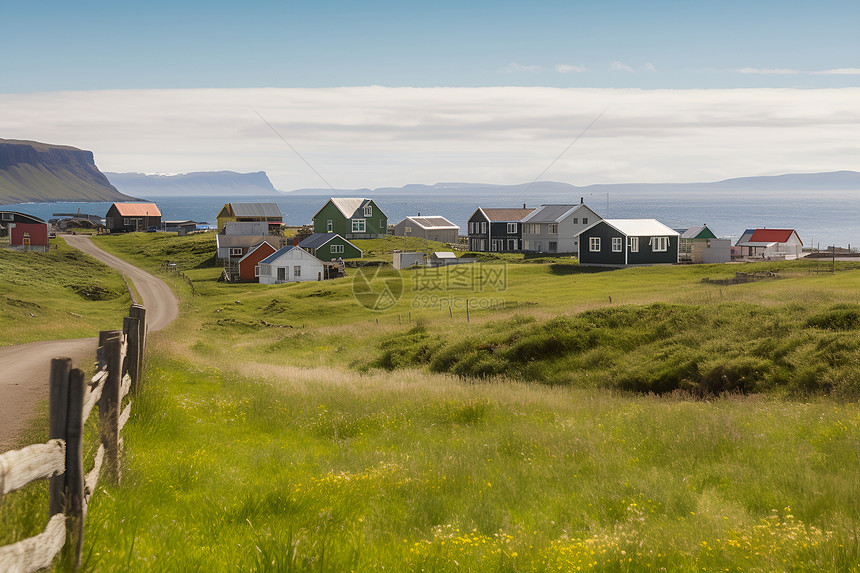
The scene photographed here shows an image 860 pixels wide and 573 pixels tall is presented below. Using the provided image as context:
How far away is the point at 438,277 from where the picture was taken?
226 ft

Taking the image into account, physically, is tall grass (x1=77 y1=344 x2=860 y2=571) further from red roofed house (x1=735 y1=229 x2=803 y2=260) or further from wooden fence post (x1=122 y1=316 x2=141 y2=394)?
red roofed house (x1=735 y1=229 x2=803 y2=260)

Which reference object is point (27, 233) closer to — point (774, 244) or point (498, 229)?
point (498, 229)

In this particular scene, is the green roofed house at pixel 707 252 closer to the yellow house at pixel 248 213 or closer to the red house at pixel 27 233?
the yellow house at pixel 248 213

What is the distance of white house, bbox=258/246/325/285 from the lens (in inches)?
3174

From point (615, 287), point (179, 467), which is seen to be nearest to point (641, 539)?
point (179, 467)

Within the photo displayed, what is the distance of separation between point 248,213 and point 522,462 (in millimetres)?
132653

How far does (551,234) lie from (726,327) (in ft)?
255

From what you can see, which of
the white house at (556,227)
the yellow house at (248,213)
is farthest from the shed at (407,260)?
the yellow house at (248,213)

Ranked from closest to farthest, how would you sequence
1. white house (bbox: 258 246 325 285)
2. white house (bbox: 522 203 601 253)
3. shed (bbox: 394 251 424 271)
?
white house (bbox: 258 246 325 285), shed (bbox: 394 251 424 271), white house (bbox: 522 203 601 253)

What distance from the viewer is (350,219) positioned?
122 meters

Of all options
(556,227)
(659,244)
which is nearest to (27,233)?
(556,227)

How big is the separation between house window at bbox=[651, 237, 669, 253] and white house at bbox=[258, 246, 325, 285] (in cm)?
4057

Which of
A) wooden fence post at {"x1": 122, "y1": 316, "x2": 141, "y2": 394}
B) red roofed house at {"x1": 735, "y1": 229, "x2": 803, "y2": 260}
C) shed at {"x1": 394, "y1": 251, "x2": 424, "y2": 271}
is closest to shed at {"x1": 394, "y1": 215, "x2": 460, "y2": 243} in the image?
shed at {"x1": 394, "y1": 251, "x2": 424, "y2": 271}

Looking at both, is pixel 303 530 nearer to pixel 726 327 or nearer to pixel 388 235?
pixel 726 327
